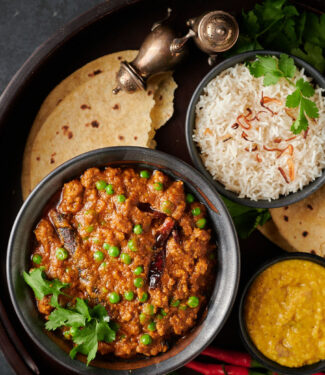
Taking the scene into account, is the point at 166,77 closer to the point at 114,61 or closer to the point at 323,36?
the point at 114,61

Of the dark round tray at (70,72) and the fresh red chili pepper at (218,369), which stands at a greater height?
the dark round tray at (70,72)

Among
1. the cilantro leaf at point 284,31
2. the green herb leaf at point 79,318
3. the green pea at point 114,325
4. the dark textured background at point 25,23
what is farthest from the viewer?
the dark textured background at point 25,23

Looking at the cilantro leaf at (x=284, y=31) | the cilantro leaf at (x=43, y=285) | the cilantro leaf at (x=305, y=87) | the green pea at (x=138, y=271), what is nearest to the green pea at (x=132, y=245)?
the green pea at (x=138, y=271)

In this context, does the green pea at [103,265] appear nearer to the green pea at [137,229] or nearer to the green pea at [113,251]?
the green pea at [113,251]

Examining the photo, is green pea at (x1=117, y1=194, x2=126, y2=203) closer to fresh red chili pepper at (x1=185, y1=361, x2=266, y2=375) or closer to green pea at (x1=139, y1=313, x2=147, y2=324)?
green pea at (x1=139, y1=313, x2=147, y2=324)

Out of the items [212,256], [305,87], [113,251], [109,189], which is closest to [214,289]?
[212,256]

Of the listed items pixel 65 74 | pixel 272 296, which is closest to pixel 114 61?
pixel 65 74
